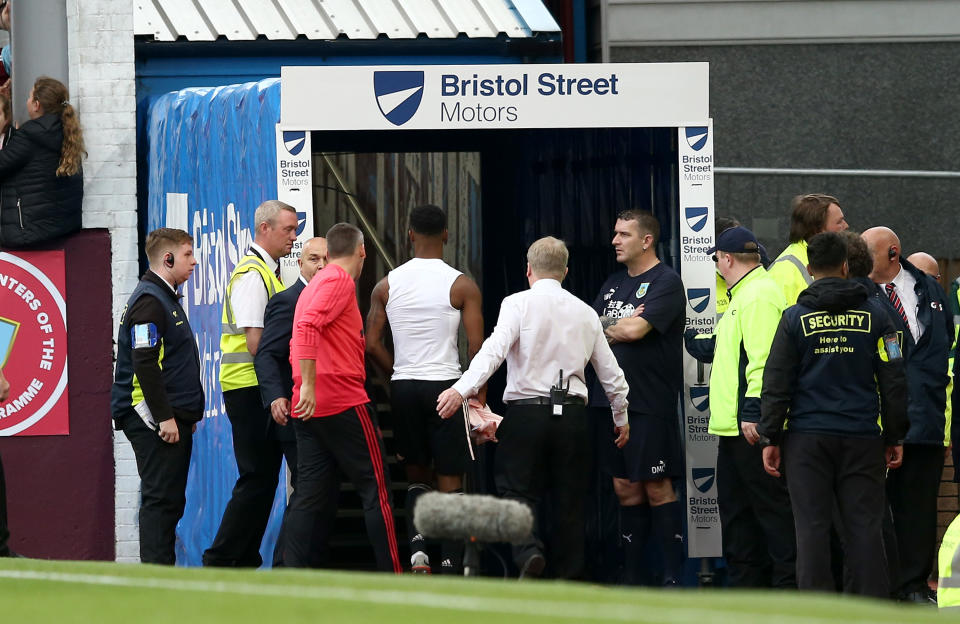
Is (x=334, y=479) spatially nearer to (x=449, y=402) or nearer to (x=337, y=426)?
(x=337, y=426)

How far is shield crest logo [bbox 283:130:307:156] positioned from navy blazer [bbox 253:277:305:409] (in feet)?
2.22

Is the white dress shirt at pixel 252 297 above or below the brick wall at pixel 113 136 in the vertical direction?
below

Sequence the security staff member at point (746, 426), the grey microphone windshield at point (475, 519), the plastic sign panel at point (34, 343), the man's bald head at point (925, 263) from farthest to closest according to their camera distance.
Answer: the plastic sign panel at point (34, 343), the man's bald head at point (925, 263), the security staff member at point (746, 426), the grey microphone windshield at point (475, 519)

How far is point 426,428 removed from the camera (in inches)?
319

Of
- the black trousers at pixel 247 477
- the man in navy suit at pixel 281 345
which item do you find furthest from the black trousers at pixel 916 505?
the black trousers at pixel 247 477

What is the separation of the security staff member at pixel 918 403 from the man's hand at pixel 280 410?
3.05 metres

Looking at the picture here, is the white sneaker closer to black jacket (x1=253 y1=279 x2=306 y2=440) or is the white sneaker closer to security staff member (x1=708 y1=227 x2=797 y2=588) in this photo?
black jacket (x1=253 y1=279 x2=306 y2=440)

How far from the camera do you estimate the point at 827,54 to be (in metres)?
14.5

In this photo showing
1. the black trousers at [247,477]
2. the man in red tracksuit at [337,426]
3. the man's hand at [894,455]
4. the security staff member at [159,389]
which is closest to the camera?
the man's hand at [894,455]

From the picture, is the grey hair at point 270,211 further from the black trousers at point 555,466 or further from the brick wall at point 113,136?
the brick wall at point 113,136

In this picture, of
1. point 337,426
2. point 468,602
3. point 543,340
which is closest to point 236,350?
point 337,426

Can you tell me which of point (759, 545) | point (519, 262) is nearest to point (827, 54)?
point (519, 262)

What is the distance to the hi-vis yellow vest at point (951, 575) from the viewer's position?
14.7ft

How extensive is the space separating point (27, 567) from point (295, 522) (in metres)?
3.37
